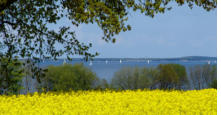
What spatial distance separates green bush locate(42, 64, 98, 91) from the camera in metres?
20.2

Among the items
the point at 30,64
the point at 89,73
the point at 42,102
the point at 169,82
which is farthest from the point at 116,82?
the point at 42,102

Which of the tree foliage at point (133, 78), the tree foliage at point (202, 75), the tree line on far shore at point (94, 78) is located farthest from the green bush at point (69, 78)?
the tree foliage at point (202, 75)

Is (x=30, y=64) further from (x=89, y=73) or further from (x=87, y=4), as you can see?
(x=89, y=73)

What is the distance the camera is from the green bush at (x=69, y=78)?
20203 millimetres

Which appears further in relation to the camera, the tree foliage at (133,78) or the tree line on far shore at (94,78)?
the tree foliage at (133,78)

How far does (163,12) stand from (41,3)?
472cm

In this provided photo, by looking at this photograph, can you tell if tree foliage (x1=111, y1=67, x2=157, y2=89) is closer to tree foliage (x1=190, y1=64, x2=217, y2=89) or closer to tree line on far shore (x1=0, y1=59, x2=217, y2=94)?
tree line on far shore (x1=0, y1=59, x2=217, y2=94)

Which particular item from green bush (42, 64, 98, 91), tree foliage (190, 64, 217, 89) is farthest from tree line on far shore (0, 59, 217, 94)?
tree foliage (190, 64, 217, 89)

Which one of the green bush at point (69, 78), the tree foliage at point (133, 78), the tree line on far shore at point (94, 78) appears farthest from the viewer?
the tree foliage at point (133, 78)

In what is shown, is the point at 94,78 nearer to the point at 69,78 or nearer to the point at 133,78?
the point at 69,78

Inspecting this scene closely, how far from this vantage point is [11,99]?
9867mm

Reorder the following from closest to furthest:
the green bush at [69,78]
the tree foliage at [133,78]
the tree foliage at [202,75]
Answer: the green bush at [69,78]
the tree foliage at [133,78]
the tree foliage at [202,75]

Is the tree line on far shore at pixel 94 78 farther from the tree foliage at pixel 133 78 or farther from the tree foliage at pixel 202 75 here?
the tree foliage at pixel 202 75

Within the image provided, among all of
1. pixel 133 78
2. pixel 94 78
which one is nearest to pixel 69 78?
pixel 94 78
